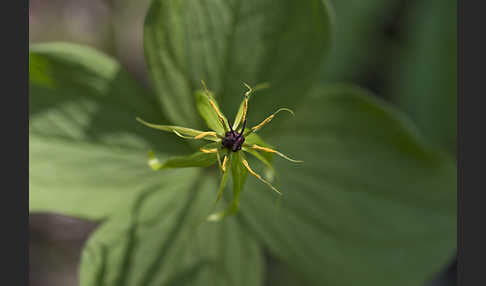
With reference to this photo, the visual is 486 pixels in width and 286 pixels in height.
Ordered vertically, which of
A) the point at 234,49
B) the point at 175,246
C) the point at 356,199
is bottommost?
the point at 175,246

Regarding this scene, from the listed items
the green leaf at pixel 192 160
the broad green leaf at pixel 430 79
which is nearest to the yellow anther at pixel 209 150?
the green leaf at pixel 192 160

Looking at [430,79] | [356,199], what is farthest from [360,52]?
[356,199]

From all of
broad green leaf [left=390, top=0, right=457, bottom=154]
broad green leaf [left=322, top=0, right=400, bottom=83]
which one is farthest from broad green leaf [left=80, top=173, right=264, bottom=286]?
broad green leaf [left=390, top=0, right=457, bottom=154]

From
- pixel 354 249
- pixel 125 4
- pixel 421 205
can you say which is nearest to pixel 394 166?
pixel 421 205

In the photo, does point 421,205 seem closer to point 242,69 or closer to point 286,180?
point 286,180

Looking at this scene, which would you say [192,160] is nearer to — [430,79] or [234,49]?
[234,49]

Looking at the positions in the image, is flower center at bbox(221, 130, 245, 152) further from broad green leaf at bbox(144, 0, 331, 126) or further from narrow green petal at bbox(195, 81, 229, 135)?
broad green leaf at bbox(144, 0, 331, 126)

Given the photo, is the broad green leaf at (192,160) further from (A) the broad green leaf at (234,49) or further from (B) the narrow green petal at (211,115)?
(A) the broad green leaf at (234,49)
